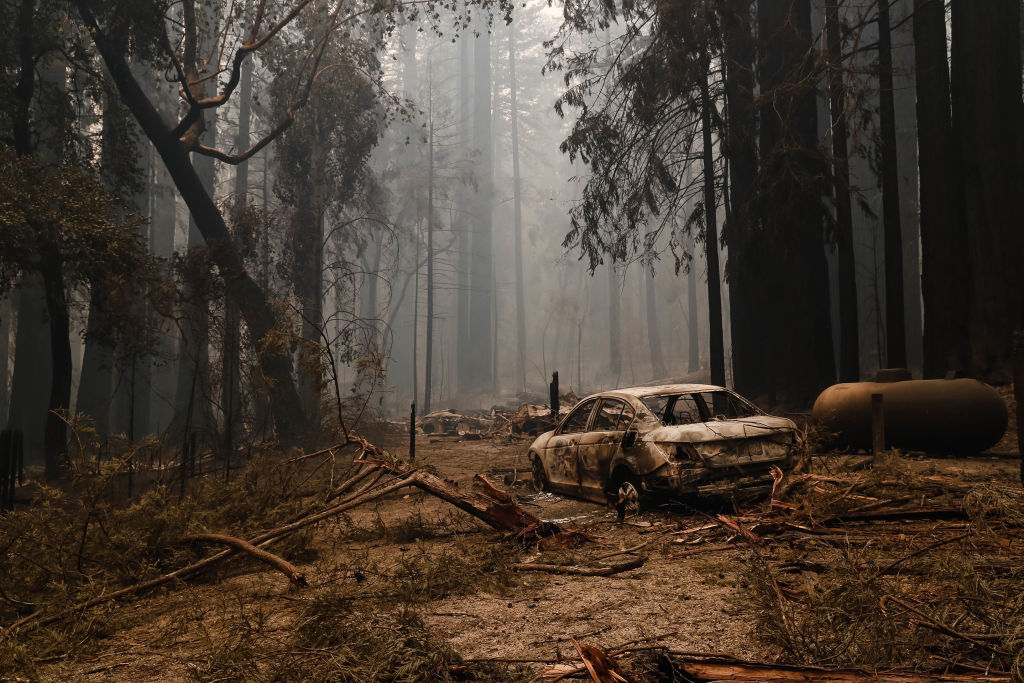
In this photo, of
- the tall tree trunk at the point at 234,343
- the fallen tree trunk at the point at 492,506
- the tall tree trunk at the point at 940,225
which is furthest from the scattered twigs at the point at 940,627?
the tall tree trunk at the point at 940,225

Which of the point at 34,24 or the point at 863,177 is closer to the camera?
the point at 34,24

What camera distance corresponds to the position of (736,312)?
59.0 ft

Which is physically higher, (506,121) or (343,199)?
(506,121)

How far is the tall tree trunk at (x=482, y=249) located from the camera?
200 feet

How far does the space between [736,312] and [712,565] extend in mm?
14214

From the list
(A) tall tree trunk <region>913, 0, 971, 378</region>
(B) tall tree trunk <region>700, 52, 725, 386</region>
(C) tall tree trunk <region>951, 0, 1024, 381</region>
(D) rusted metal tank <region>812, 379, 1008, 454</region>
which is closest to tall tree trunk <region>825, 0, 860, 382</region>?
(A) tall tree trunk <region>913, 0, 971, 378</region>

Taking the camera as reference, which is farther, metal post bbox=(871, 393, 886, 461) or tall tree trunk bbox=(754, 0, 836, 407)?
tall tree trunk bbox=(754, 0, 836, 407)

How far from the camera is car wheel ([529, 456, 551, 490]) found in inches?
345

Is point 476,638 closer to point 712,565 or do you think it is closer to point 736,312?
point 712,565

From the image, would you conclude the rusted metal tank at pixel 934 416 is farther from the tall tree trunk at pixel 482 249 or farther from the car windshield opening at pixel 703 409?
the tall tree trunk at pixel 482 249

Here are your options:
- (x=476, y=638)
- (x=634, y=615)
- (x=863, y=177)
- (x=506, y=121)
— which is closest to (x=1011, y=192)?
(x=634, y=615)

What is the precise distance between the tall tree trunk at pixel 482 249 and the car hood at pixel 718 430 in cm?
5198

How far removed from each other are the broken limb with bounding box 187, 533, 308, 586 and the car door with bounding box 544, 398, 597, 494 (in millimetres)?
3664

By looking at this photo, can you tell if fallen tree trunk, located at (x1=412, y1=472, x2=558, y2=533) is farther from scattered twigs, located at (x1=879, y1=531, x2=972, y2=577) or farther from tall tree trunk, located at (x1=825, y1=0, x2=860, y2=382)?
tall tree trunk, located at (x1=825, y1=0, x2=860, y2=382)
